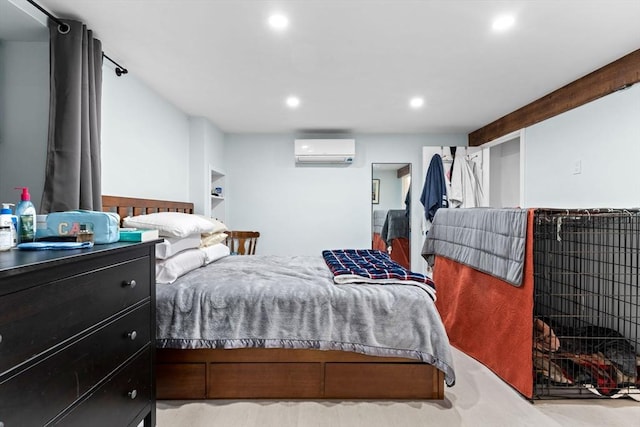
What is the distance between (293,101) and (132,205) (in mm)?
1914

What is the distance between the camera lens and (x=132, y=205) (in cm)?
276

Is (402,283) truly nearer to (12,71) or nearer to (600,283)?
(600,283)

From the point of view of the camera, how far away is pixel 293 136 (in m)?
5.13

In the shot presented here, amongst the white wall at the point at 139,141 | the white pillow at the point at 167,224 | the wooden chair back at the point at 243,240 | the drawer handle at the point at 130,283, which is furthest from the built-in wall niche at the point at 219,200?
the drawer handle at the point at 130,283

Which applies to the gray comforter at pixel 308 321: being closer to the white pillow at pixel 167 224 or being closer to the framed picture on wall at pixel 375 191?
the white pillow at pixel 167 224

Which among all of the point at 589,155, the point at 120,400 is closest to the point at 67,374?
the point at 120,400

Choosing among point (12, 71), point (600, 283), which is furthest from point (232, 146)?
point (600, 283)

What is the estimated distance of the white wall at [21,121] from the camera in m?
2.08

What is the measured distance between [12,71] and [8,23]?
30cm

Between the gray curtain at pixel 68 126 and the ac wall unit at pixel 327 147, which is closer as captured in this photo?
the gray curtain at pixel 68 126

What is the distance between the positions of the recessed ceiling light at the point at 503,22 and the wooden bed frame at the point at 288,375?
2.19 metres

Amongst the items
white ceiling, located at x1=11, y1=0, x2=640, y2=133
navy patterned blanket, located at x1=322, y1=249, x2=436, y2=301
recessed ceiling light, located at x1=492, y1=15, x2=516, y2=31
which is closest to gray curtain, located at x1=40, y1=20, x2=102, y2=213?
white ceiling, located at x1=11, y1=0, x2=640, y2=133

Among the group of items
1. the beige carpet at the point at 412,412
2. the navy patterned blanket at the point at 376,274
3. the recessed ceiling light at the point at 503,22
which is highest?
the recessed ceiling light at the point at 503,22

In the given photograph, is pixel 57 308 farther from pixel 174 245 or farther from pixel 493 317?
pixel 493 317
